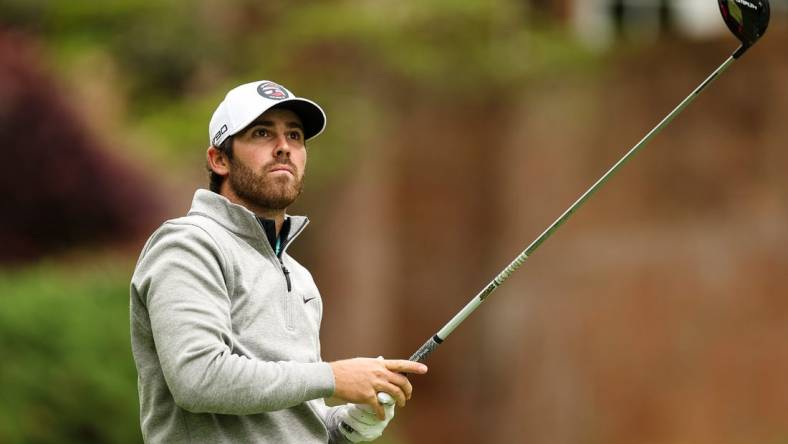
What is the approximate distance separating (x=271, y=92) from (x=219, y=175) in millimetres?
277

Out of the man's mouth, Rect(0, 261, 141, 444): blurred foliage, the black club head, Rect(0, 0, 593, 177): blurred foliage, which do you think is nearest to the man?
the man's mouth

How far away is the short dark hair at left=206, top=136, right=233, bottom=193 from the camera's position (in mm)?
3902

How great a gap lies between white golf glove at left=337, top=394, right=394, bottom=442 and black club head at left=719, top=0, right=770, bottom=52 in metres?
1.55

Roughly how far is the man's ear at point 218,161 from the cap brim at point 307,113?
8.0 inches

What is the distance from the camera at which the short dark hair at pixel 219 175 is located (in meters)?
3.90

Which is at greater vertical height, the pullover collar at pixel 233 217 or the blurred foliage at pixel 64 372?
the pullover collar at pixel 233 217

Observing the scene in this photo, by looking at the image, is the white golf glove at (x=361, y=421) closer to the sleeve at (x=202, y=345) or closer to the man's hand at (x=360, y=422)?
the man's hand at (x=360, y=422)

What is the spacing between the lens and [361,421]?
3.91 metres

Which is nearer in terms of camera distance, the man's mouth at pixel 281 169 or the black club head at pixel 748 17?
the man's mouth at pixel 281 169

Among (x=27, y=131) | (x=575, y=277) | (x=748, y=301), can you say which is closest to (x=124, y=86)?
(x=27, y=131)

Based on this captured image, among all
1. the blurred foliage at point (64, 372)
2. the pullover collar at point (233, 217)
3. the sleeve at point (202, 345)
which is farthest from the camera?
the blurred foliage at point (64, 372)

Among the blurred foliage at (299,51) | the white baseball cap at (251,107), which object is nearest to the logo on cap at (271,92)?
the white baseball cap at (251,107)

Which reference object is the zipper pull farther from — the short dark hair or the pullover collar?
the short dark hair

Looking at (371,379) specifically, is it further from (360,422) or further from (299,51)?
(299,51)
